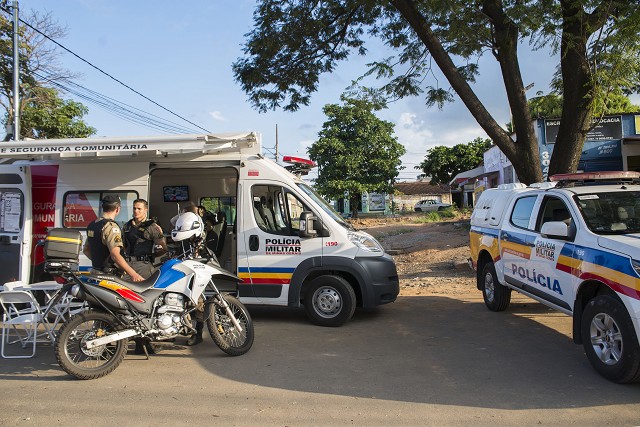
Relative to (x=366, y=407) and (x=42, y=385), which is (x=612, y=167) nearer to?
(x=366, y=407)

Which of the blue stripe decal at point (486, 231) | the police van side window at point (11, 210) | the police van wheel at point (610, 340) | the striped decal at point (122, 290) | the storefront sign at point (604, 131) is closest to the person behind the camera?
the police van wheel at point (610, 340)

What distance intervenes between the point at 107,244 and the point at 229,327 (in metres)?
1.64

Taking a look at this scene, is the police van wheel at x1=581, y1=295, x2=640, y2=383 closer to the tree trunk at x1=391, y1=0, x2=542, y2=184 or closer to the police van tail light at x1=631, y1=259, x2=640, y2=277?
the police van tail light at x1=631, y1=259, x2=640, y2=277

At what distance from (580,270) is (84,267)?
6.41 meters

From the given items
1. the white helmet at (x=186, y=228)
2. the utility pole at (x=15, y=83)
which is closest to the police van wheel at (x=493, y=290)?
the white helmet at (x=186, y=228)

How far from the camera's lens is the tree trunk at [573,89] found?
8.10m

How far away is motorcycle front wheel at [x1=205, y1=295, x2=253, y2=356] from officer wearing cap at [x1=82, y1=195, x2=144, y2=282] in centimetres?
88

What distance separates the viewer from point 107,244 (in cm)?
539

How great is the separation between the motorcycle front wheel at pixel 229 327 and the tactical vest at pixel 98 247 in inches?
52.7

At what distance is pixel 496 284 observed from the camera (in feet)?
24.3

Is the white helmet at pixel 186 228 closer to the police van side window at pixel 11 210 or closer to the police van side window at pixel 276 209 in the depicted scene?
the police van side window at pixel 276 209

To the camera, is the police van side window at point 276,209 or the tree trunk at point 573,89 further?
the tree trunk at point 573,89

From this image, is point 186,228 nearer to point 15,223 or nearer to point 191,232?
point 191,232

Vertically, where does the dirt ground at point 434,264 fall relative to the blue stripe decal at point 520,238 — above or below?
below
